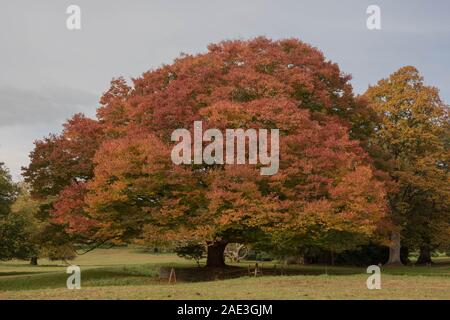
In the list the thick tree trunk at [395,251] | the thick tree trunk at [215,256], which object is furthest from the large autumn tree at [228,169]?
the thick tree trunk at [395,251]

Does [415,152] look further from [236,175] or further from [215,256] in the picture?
[236,175]

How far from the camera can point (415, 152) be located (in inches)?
1759

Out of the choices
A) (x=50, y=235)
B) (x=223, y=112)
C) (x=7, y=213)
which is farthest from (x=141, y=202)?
(x=7, y=213)

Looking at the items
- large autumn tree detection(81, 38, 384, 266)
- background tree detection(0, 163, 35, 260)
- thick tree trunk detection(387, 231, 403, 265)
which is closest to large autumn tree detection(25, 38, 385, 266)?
large autumn tree detection(81, 38, 384, 266)

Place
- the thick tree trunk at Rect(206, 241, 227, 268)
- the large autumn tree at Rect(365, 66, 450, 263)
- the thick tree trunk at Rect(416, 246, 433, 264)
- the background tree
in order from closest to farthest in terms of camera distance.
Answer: the thick tree trunk at Rect(206, 241, 227, 268)
the background tree
the large autumn tree at Rect(365, 66, 450, 263)
the thick tree trunk at Rect(416, 246, 433, 264)

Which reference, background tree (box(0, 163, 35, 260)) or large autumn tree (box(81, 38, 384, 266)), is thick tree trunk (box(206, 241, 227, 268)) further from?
background tree (box(0, 163, 35, 260))

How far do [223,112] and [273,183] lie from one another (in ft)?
15.4

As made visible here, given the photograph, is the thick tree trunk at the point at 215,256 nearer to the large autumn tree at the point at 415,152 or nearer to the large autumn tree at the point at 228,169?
the large autumn tree at the point at 228,169

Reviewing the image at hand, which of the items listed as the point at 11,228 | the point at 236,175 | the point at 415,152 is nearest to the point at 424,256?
the point at 415,152

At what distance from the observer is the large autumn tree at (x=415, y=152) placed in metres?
43.3

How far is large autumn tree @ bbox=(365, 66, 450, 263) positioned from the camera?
43.3 m

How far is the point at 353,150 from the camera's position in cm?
2953

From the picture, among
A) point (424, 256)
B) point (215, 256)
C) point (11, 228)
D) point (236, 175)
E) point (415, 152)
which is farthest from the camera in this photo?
point (424, 256)
